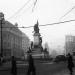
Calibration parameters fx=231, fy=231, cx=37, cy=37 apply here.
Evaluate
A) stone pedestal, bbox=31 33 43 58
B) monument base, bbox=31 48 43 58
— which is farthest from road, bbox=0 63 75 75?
stone pedestal, bbox=31 33 43 58

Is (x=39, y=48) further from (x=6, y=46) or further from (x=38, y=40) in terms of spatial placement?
(x=6, y=46)

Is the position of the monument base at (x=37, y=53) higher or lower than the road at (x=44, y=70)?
higher

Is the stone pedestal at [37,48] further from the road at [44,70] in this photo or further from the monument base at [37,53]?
the road at [44,70]

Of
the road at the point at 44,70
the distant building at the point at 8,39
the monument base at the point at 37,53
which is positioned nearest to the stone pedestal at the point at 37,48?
the monument base at the point at 37,53

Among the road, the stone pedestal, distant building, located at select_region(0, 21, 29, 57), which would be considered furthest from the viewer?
distant building, located at select_region(0, 21, 29, 57)

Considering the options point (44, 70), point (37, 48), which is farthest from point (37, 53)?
point (44, 70)

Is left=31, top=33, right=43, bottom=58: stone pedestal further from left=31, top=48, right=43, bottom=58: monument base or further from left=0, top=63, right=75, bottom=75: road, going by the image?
left=0, top=63, right=75, bottom=75: road

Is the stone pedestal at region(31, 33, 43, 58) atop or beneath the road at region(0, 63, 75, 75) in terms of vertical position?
atop

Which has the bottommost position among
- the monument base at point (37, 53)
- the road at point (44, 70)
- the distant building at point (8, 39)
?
the road at point (44, 70)

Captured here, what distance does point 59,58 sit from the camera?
45.9 meters

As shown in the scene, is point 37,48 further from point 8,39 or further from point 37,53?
point 8,39

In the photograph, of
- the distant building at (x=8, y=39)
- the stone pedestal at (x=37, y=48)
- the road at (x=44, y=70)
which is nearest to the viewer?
the road at (x=44, y=70)

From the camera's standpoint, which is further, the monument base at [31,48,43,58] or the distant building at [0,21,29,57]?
the distant building at [0,21,29,57]

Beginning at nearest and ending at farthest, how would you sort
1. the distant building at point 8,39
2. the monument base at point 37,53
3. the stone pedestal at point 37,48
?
1. the monument base at point 37,53
2. the stone pedestal at point 37,48
3. the distant building at point 8,39
